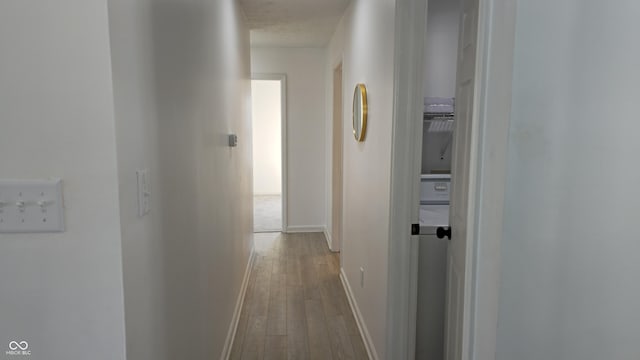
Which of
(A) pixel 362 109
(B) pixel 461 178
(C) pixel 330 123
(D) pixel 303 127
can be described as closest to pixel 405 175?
(B) pixel 461 178

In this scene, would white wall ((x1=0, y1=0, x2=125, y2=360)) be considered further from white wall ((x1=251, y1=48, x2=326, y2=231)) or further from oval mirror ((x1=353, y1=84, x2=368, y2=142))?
white wall ((x1=251, y1=48, x2=326, y2=231))

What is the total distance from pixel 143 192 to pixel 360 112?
78.9 inches

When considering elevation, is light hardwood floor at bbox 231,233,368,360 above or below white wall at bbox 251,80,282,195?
below

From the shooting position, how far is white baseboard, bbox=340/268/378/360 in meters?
2.58

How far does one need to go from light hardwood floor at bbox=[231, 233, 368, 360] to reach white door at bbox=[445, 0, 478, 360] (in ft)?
3.64

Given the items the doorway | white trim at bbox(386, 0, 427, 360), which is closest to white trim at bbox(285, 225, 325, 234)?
the doorway

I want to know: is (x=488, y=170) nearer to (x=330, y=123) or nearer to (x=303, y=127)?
(x=330, y=123)

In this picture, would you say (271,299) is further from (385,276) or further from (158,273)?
(158,273)

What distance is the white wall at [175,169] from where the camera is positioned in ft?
3.30

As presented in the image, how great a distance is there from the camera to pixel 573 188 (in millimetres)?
903

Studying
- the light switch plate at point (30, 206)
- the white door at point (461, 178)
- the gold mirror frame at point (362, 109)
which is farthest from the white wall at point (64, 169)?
the gold mirror frame at point (362, 109)

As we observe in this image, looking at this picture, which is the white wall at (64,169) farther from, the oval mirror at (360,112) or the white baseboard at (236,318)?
the oval mirror at (360,112)

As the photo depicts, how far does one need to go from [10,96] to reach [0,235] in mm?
300

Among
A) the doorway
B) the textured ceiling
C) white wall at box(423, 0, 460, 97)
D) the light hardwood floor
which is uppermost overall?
the textured ceiling
